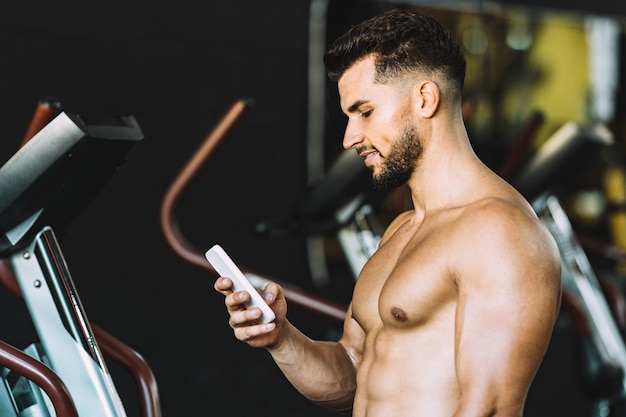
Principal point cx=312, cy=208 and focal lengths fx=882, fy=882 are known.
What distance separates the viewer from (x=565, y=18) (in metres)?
4.72

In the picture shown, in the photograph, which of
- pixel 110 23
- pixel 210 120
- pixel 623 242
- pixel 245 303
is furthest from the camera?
pixel 623 242

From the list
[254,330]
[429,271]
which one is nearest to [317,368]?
[254,330]

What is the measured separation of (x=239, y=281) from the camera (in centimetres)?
162

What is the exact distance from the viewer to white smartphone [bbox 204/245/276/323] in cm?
162

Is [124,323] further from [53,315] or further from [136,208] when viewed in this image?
[53,315]

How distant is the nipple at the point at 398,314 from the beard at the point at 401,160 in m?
0.24

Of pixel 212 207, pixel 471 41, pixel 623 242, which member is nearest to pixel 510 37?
pixel 471 41

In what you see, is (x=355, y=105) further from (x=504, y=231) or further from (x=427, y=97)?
(x=504, y=231)

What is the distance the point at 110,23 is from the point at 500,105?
2.00 metres

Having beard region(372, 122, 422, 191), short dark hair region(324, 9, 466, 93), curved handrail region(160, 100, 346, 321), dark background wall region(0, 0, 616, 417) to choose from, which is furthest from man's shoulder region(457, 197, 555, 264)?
dark background wall region(0, 0, 616, 417)

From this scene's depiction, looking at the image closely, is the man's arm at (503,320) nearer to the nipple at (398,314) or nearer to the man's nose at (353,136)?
the nipple at (398,314)

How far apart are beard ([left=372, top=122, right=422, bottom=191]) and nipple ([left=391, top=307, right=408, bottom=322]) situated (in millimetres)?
236

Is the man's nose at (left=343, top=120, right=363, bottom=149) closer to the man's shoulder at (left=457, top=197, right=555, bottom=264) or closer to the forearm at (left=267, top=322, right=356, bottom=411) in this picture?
the man's shoulder at (left=457, top=197, right=555, bottom=264)

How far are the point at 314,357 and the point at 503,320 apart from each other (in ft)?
1.84
